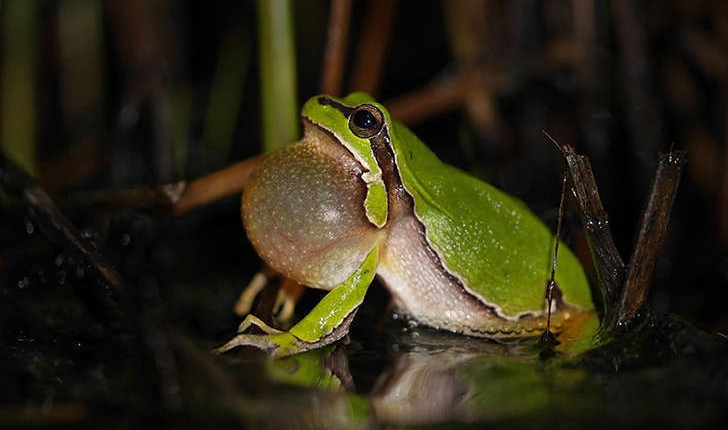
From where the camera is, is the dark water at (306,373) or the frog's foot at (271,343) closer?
the dark water at (306,373)

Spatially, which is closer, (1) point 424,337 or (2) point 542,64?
(1) point 424,337

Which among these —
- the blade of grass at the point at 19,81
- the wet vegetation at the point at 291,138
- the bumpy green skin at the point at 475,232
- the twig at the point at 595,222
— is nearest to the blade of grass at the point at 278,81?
the wet vegetation at the point at 291,138

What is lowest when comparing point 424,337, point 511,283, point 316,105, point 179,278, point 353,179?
point 179,278

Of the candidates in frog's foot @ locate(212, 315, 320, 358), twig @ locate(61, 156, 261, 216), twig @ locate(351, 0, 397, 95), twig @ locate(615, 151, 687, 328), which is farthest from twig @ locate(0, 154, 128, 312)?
twig @ locate(351, 0, 397, 95)

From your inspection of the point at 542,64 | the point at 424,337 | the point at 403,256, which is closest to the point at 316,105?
the point at 403,256

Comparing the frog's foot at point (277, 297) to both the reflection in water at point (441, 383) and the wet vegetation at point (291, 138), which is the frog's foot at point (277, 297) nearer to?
the wet vegetation at point (291, 138)

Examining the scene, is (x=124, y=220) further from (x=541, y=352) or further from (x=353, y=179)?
(x=541, y=352)

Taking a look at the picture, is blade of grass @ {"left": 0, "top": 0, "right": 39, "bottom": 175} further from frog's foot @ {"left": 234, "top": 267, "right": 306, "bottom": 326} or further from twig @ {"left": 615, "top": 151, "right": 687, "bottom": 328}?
twig @ {"left": 615, "top": 151, "right": 687, "bottom": 328}
